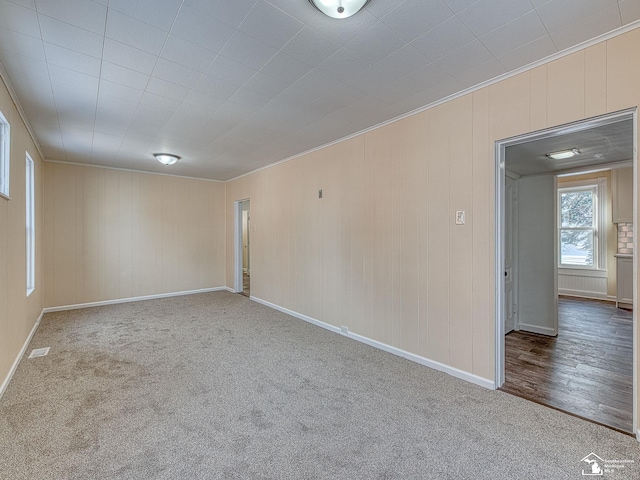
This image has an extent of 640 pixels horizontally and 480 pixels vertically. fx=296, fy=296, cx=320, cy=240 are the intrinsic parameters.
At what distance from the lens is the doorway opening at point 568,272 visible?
2449mm

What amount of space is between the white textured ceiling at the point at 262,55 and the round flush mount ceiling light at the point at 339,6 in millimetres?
99

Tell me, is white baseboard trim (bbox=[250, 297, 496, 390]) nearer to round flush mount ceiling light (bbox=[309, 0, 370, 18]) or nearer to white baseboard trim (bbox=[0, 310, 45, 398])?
round flush mount ceiling light (bbox=[309, 0, 370, 18])

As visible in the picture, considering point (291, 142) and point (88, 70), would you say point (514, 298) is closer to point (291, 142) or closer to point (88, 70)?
point (291, 142)

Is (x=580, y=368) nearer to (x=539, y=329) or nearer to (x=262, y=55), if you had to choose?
(x=539, y=329)

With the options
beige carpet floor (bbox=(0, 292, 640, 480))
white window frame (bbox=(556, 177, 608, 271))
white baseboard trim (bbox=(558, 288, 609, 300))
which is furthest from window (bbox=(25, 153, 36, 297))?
white window frame (bbox=(556, 177, 608, 271))

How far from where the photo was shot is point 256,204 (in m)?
5.88

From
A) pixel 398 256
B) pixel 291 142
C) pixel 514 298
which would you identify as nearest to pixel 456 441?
pixel 398 256

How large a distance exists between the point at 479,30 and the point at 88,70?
2.89m

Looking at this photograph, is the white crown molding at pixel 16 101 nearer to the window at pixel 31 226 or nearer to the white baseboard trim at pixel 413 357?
the window at pixel 31 226

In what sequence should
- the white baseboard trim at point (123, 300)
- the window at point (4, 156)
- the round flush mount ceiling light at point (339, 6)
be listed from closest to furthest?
the round flush mount ceiling light at point (339, 6), the window at point (4, 156), the white baseboard trim at point (123, 300)

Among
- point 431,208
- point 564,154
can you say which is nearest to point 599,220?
point 564,154

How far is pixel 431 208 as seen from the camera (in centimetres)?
296

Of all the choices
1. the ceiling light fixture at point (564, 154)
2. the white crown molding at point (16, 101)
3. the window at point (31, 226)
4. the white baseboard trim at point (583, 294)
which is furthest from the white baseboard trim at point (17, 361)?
the white baseboard trim at point (583, 294)

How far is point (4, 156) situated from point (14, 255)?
37.5 inches
